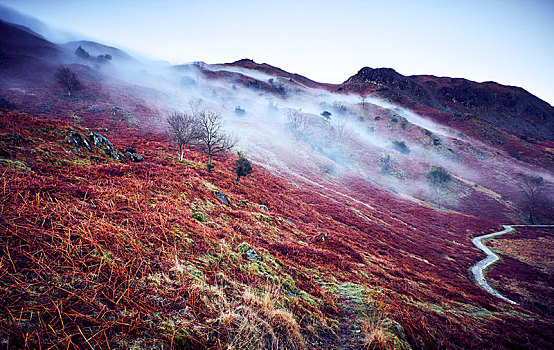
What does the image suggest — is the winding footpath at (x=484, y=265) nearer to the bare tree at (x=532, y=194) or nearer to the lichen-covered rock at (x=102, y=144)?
the bare tree at (x=532, y=194)

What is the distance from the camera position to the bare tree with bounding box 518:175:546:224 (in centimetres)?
3653

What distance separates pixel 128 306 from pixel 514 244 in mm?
37408

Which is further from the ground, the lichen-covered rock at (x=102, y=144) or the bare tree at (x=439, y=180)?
the lichen-covered rock at (x=102, y=144)

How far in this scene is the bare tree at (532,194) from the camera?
3653cm

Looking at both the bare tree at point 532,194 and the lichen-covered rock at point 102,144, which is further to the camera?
the bare tree at point 532,194

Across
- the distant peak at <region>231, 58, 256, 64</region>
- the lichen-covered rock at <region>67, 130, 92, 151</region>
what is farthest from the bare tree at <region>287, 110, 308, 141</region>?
the distant peak at <region>231, 58, 256, 64</region>

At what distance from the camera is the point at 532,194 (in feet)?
125

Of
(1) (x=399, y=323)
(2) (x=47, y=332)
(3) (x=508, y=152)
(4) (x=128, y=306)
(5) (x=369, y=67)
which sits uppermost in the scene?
(5) (x=369, y=67)

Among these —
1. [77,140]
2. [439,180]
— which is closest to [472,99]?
[439,180]

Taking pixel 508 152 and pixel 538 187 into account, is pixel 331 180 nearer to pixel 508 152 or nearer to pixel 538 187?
pixel 538 187

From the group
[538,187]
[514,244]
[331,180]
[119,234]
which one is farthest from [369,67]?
[119,234]

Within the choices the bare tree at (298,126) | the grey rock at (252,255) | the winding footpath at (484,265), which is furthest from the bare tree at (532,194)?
the grey rock at (252,255)

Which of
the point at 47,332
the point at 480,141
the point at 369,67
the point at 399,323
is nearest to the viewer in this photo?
the point at 47,332

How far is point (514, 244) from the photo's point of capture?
22625mm
